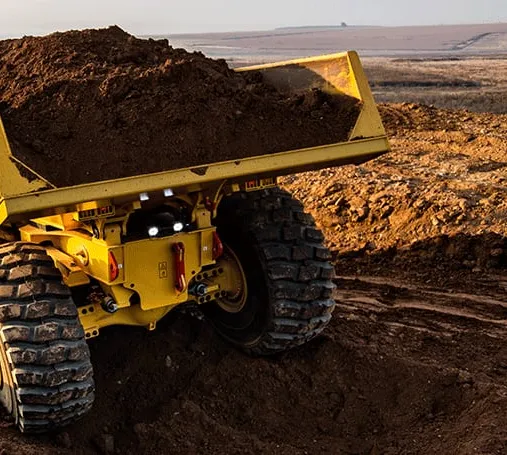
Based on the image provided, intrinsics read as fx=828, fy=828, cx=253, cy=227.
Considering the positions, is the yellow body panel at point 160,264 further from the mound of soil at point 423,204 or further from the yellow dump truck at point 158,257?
the mound of soil at point 423,204

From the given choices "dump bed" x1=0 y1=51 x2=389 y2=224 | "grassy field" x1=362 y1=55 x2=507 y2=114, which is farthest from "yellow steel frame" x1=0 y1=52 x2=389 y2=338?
"grassy field" x1=362 y1=55 x2=507 y2=114

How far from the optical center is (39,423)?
462 centimetres

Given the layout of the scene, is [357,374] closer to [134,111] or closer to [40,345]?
[40,345]

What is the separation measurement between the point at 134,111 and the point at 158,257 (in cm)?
99

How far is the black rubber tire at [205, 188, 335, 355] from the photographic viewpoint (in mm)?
5367

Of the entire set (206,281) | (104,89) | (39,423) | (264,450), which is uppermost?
(104,89)

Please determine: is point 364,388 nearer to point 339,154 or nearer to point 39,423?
point 339,154

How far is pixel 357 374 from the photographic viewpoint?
5562 millimetres

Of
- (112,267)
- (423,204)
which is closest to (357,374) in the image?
(112,267)

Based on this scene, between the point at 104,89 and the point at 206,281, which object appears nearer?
the point at 104,89

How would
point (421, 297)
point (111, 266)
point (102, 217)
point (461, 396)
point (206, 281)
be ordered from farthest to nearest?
point (421, 297), point (206, 281), point (461, 396), point (111, 266), point (102, 217)

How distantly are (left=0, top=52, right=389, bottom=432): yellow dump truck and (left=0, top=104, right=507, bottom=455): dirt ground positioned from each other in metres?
0.29

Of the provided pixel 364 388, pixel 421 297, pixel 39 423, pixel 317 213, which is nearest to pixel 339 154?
pixel 364 388

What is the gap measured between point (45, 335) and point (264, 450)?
1452 mm
